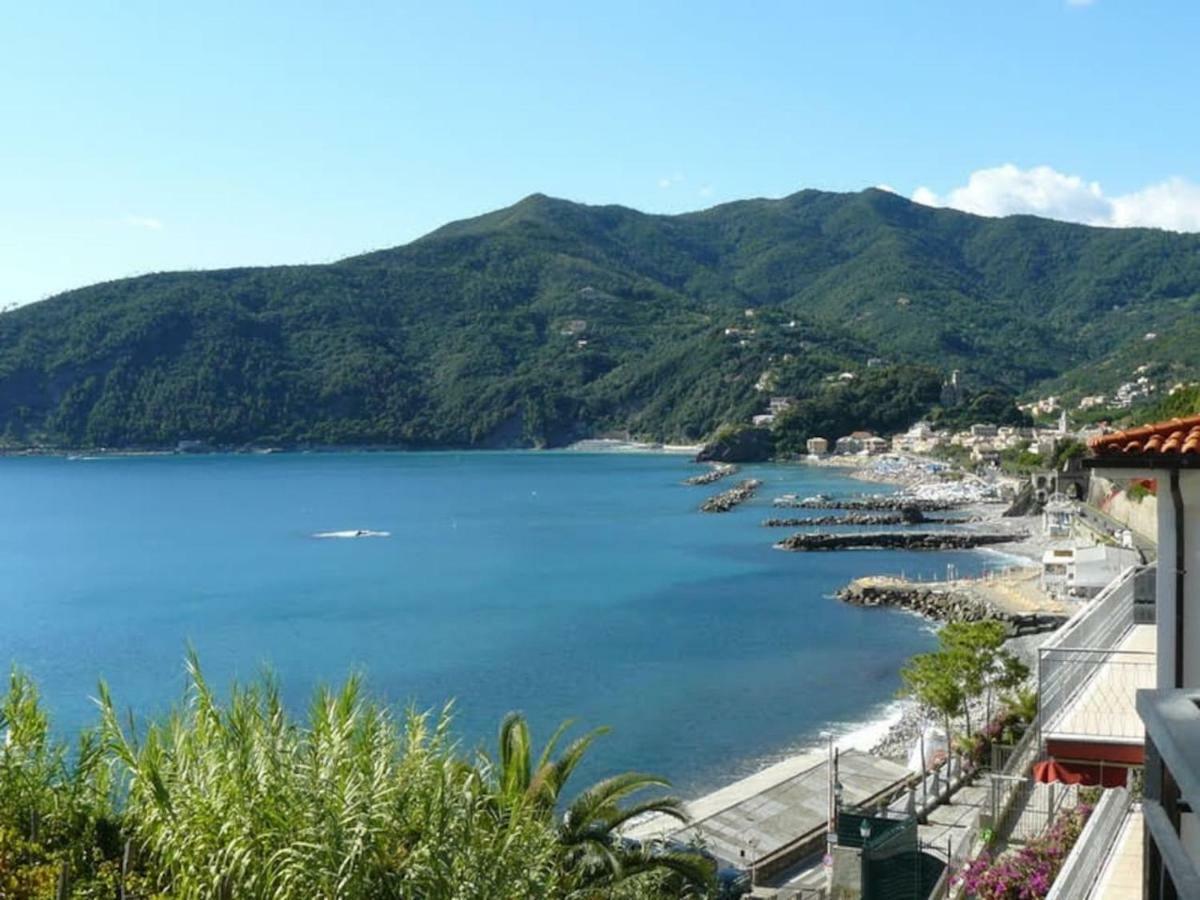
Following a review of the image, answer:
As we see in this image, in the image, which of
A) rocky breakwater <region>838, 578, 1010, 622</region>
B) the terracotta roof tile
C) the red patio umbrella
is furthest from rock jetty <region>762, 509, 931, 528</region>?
the terracotta roof tile

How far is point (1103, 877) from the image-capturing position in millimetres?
6023

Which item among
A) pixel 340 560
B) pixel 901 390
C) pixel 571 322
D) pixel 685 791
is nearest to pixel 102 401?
pixel 571 322

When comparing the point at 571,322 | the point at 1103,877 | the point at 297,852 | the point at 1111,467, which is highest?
the point at 571,322

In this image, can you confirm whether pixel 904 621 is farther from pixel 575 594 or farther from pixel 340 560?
pixel 340 560

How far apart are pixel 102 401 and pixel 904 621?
152 m

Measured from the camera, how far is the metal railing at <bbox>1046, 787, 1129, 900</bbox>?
6.04 m

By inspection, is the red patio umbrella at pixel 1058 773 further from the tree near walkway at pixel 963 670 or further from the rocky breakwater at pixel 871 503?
the rocky breakwater at pixel 871 503

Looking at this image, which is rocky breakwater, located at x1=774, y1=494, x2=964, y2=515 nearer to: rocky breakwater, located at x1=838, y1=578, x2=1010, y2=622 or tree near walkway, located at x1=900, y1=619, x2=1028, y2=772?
rocky breakwater, located at x1=838, y1=578, x2=1010, y2=622

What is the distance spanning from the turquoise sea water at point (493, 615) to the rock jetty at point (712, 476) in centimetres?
1575

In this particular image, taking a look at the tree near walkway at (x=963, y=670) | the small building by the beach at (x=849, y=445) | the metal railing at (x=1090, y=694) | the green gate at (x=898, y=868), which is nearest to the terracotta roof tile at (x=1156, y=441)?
the metal railing at (x=1090, y=694)

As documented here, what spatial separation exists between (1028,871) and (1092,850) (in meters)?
0.91

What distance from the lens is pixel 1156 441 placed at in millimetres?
4707

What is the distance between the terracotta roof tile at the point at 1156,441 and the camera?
4559 millimetres

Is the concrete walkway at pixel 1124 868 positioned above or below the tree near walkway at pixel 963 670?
above
